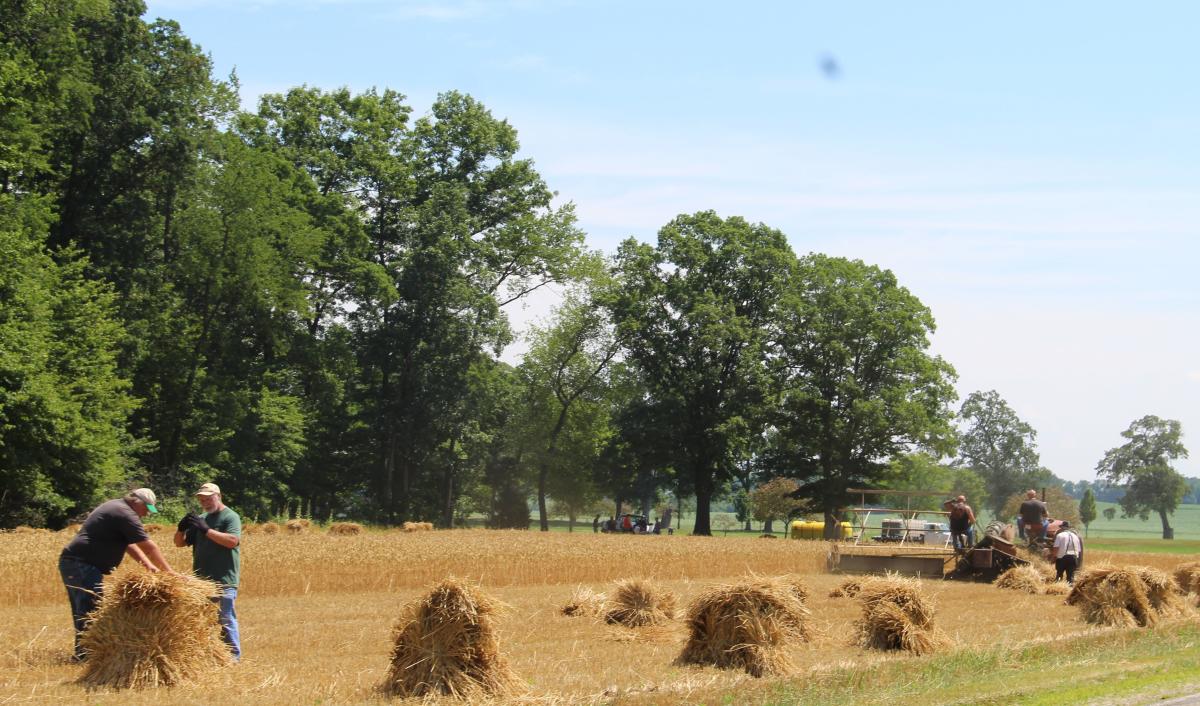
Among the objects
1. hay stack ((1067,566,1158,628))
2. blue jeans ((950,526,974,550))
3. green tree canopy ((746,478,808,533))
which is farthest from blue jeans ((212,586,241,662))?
green tree canopy ((746,478,808,533))

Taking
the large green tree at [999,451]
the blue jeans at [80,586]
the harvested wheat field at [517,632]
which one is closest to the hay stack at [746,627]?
the harvested wheat field at [517,632]

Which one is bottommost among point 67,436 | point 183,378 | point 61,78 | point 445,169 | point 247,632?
point 247,632

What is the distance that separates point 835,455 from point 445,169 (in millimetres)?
25453

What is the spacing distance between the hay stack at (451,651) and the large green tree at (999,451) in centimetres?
12492

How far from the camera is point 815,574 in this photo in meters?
29.8

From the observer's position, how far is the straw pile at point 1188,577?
21.8 m

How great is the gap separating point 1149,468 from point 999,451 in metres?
17.2

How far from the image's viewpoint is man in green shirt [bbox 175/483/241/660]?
39.1 feet

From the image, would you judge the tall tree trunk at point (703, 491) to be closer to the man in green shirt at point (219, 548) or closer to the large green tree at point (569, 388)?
the large green tree at point (569, 388)

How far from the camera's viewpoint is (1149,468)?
13000cm

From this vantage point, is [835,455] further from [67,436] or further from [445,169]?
[67,436]

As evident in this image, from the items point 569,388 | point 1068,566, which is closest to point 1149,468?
point 569,388

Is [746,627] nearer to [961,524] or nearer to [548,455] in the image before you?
[961,524]

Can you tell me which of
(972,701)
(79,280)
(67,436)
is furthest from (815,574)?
(79,280)
